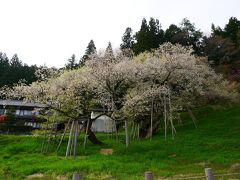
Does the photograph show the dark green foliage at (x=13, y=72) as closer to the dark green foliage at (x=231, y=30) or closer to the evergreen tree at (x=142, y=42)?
the evergreen tree at (x=142, y=42)

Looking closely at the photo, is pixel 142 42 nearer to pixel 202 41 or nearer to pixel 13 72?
pixel 202 41

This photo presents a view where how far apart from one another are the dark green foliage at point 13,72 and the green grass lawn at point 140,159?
130 ft

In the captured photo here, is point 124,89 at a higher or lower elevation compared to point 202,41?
lower

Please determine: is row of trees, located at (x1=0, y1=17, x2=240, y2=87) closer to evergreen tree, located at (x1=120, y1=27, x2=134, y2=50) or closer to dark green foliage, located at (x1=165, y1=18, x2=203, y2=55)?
dark green foliage, located at (x1=165, y1=18, x2=203, y2=55)

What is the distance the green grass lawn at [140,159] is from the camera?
57.4 ft

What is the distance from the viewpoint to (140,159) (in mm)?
20156

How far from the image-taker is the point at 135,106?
89.7 ft

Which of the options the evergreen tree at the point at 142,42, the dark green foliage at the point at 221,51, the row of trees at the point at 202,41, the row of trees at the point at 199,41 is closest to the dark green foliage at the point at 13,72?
the row of trees at the point at 202,41

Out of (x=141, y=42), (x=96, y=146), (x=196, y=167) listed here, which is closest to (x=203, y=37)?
(x=141, y=42)

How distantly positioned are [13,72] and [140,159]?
55.6 meters

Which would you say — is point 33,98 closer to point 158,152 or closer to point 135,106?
point 135,106

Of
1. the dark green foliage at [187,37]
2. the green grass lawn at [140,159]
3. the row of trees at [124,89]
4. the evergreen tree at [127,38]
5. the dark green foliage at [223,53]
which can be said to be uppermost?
the evergreen tree at [127,38]

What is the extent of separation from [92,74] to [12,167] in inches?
394

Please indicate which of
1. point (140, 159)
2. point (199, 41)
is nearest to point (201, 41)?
→ point (199, 41)
